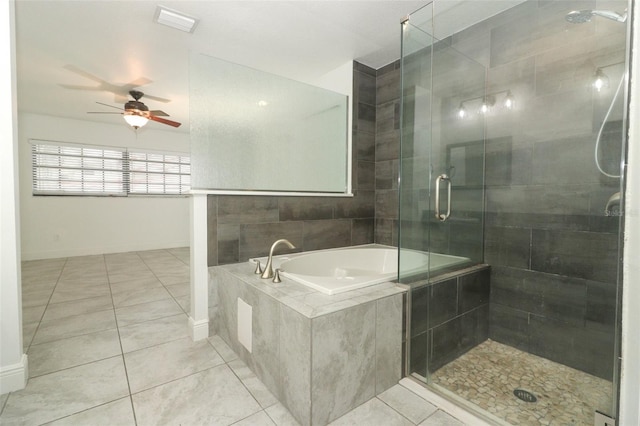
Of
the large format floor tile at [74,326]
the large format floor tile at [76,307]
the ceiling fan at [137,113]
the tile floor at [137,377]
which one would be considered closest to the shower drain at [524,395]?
the tile floor at [137,377]

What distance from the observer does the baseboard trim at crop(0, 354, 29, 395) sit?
4.76ft

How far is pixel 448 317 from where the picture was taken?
186 cm

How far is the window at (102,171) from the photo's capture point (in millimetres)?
4648

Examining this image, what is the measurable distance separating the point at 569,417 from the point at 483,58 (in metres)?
2.37

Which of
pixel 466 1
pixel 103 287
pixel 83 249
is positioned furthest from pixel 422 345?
pixel 83 249

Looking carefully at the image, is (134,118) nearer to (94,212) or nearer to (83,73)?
(83,73)

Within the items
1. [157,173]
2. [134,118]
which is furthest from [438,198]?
[157,173]

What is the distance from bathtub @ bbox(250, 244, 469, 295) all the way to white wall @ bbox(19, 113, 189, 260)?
4302 millimetres

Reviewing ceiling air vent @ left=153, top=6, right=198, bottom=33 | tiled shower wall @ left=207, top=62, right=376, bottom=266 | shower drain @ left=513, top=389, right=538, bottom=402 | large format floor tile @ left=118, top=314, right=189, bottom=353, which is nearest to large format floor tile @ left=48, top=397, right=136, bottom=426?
large format floor tile @ left=118, top=314, right=189, bottom=353

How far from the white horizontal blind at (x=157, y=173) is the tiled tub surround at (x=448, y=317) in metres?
5.14

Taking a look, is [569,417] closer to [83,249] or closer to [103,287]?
[103,287]

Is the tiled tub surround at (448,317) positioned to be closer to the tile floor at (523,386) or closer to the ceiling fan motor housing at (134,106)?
the tile floor at (523,386)

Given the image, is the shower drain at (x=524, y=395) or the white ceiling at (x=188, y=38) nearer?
the shower drain at (x=524, y=395)

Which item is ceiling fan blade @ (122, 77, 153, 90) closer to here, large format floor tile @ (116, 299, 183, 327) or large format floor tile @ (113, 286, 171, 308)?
large format floor tile @ (113, 286, 171, 308)
